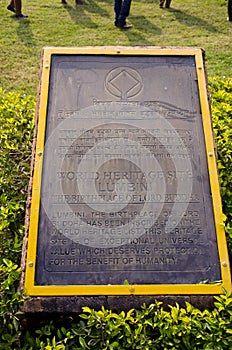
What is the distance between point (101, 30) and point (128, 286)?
6.13 metres

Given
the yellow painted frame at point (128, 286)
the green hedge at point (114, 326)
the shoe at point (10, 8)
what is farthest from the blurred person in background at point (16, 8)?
the green hedge at point (114, 326)

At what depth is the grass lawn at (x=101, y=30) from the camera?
6289 millimetres

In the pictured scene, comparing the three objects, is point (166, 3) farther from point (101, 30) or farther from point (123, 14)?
point (101, 30)

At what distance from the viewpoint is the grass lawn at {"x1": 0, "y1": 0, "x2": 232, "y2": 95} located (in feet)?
20.6

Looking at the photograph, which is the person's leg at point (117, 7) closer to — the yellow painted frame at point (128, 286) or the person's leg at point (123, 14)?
the person's leg at point (123, 14)

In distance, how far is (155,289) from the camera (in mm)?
2367

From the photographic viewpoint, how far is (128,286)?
7.74 feet

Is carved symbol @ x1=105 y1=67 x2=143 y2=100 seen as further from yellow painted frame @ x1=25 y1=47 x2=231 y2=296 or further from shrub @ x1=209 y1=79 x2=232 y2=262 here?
shrub @ x1=209 y1=79 x2=232 y2=262

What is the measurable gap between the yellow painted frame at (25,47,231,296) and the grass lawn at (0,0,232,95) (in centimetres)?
257

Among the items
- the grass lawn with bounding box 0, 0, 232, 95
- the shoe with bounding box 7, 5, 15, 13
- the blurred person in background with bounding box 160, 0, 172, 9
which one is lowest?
the grass lawn with bounding box 0, 0, 232, 95

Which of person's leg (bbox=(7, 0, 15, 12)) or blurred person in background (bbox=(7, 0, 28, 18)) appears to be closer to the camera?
blurred person in background (bbox=(7, 0, 28, 18))

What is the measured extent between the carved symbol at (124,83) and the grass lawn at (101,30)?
2.63 meters

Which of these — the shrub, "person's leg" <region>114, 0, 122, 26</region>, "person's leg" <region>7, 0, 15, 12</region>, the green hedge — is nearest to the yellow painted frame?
the green hedge

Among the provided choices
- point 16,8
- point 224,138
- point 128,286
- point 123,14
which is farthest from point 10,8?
point 128,286
